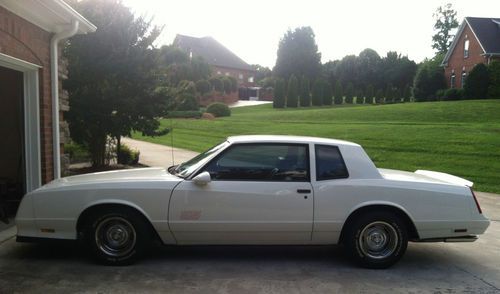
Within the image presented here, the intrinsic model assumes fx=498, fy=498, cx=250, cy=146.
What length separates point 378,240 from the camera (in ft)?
17.8

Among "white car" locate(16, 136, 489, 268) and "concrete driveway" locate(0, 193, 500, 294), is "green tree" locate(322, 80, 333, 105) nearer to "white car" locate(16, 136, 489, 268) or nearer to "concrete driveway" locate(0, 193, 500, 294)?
"concrete driveway" locate(0, 193, 500, 294)

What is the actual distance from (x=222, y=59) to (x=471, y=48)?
159ft

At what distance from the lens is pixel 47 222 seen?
5137 millimetres

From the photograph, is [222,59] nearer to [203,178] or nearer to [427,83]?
[427,83]

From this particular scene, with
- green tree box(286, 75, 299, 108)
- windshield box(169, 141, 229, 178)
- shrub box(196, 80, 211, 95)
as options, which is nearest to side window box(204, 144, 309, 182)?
windshield box(169, 141, 229, 178)

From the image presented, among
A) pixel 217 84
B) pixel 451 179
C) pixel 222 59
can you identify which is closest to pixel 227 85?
pixel 217 84

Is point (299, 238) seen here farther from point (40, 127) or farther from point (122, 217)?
point (40, 127)

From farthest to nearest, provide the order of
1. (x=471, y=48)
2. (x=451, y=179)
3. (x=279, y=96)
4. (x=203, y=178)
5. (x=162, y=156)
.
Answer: (x=279, y=96), (x=471, y=48), (x=162, y=156), (x=451, y=179), (x=203, y=178)

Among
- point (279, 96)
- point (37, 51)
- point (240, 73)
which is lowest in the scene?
point (37, 51)

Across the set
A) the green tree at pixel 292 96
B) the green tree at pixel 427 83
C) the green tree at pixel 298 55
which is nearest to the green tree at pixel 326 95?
the green tree at pixel 292 96

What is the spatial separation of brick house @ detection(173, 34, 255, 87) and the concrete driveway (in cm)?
7619

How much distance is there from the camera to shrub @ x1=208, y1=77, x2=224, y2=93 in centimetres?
5455

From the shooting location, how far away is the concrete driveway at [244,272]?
4.67 metres

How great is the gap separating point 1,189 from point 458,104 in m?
26.8
